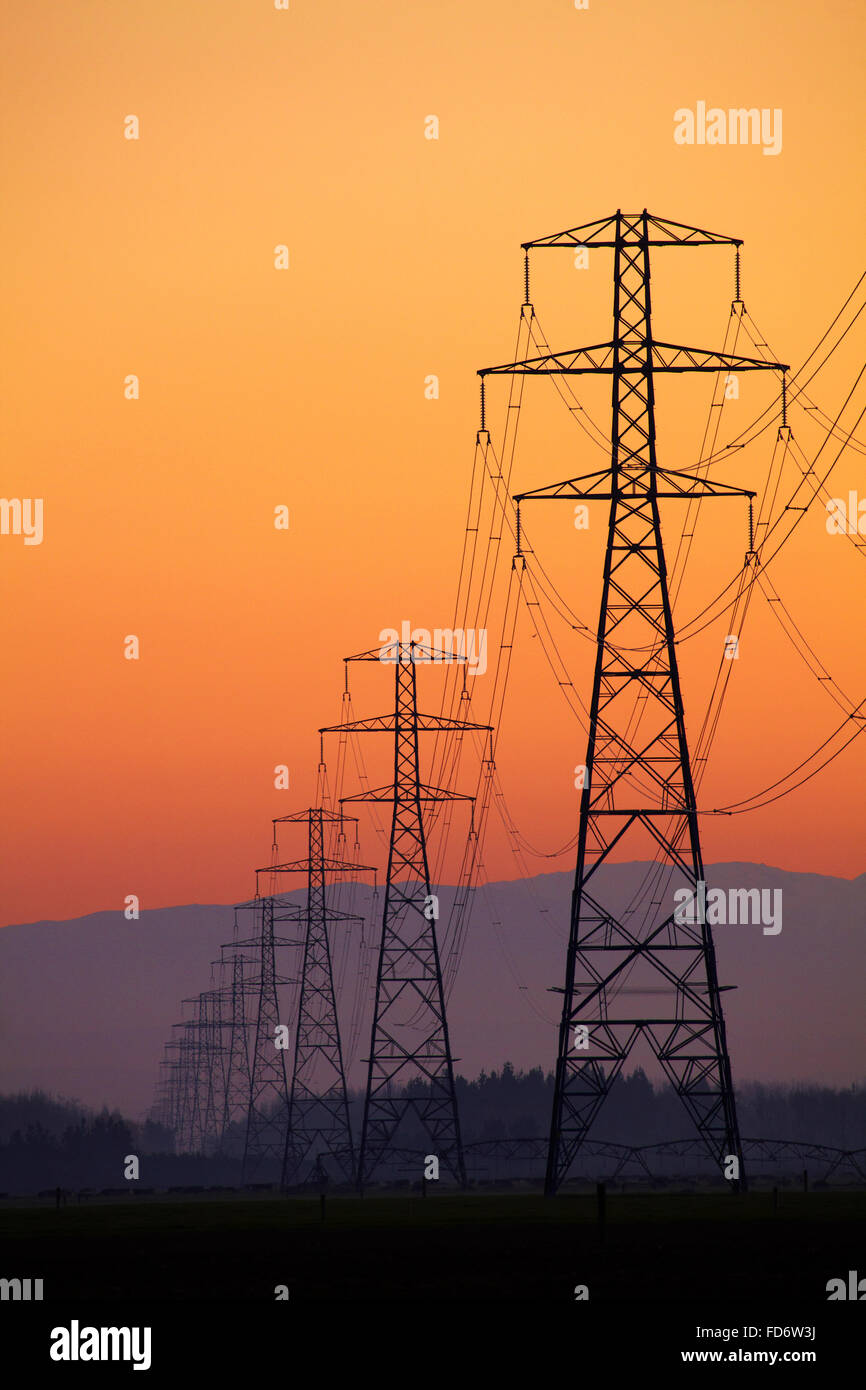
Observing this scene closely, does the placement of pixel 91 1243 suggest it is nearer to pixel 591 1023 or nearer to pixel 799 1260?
pixel 591 1023

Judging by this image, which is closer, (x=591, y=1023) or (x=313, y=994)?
(x=591, y=1023)

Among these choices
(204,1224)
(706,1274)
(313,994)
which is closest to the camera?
(706,1274)

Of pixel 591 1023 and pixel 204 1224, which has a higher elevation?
pixel 591 1023
